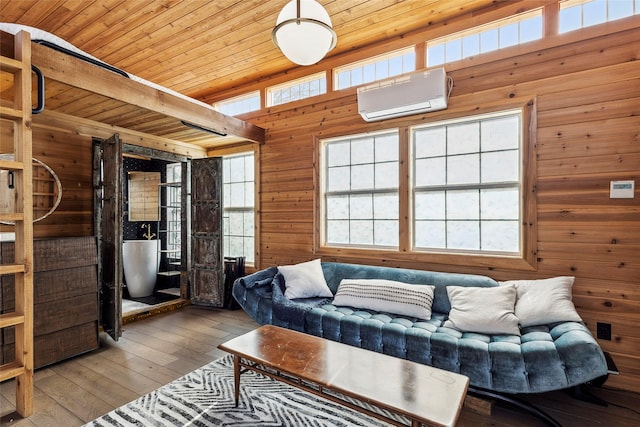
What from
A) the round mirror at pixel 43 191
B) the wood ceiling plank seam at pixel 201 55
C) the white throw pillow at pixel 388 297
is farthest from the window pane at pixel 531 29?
the round mirror at pixel 43 191

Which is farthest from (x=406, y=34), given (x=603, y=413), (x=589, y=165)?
(x=603, y=413)

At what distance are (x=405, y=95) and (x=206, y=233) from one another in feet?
10.0

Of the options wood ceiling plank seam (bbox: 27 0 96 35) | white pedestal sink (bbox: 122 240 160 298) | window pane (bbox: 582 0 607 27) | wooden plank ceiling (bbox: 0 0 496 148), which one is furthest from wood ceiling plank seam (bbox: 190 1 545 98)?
white pedestal sink (bbox: 122 240 160 298)

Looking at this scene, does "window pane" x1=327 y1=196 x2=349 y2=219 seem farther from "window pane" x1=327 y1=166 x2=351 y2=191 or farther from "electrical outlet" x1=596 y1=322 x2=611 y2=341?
"electrical outlet" x1=596 y1=322 x2=611 y2=341

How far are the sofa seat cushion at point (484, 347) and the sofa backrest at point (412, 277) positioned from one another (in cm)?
22

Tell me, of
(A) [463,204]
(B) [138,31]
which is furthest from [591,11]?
(B) [138,31]

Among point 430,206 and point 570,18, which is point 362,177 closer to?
point 430,206

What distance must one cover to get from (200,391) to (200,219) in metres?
2.57

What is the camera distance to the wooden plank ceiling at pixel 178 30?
2.75 m

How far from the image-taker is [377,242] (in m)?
3.55

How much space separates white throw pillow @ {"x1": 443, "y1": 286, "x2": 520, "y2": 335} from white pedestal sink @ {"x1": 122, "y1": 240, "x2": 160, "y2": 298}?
4.21 meters

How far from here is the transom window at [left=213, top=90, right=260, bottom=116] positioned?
14.5ft

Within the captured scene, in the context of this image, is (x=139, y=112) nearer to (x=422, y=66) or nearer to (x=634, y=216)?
(x=422, y=66)

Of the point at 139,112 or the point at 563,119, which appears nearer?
the point at 563,119
